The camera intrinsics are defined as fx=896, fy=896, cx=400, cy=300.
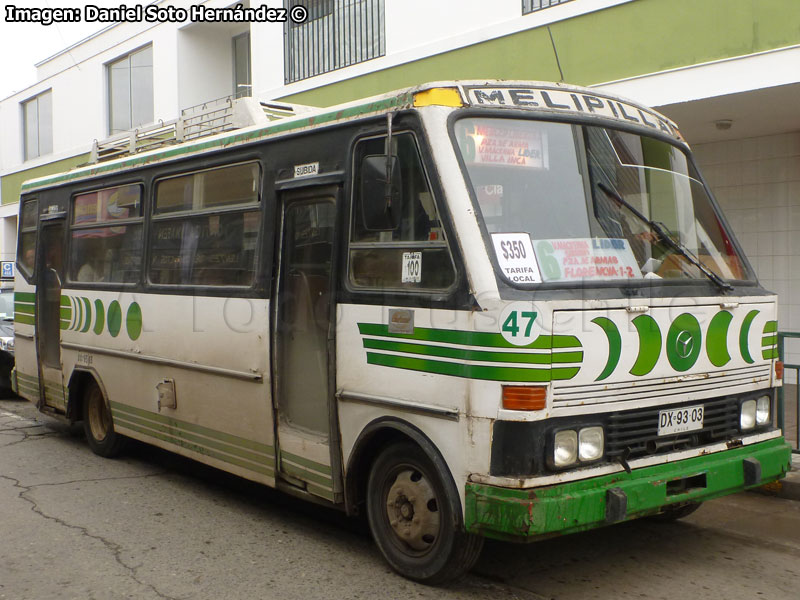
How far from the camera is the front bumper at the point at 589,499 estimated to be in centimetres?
422

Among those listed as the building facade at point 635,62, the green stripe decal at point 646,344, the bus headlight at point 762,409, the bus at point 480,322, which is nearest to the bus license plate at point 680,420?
the bus at point 480,322

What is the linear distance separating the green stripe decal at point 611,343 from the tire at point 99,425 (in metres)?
5.15

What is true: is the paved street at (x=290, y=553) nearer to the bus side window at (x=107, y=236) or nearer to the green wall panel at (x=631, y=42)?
the bus side window at (x=107, y=236)

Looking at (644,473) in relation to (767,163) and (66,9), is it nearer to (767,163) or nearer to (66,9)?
(767,163)

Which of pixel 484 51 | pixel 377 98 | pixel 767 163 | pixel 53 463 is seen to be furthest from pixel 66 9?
pixel 377 98

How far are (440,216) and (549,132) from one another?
2.70 feet

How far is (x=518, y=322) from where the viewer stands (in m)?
4.27

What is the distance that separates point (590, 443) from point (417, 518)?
1037mm

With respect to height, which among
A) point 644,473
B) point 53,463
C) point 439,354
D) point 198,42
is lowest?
point 53,463

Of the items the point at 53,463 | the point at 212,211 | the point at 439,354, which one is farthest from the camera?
the point at 53,463

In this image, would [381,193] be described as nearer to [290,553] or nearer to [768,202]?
[290,553]

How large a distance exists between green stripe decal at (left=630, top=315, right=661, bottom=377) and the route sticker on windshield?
0.62 metres

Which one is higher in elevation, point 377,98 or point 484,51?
point 484,51

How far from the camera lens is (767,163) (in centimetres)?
1144
